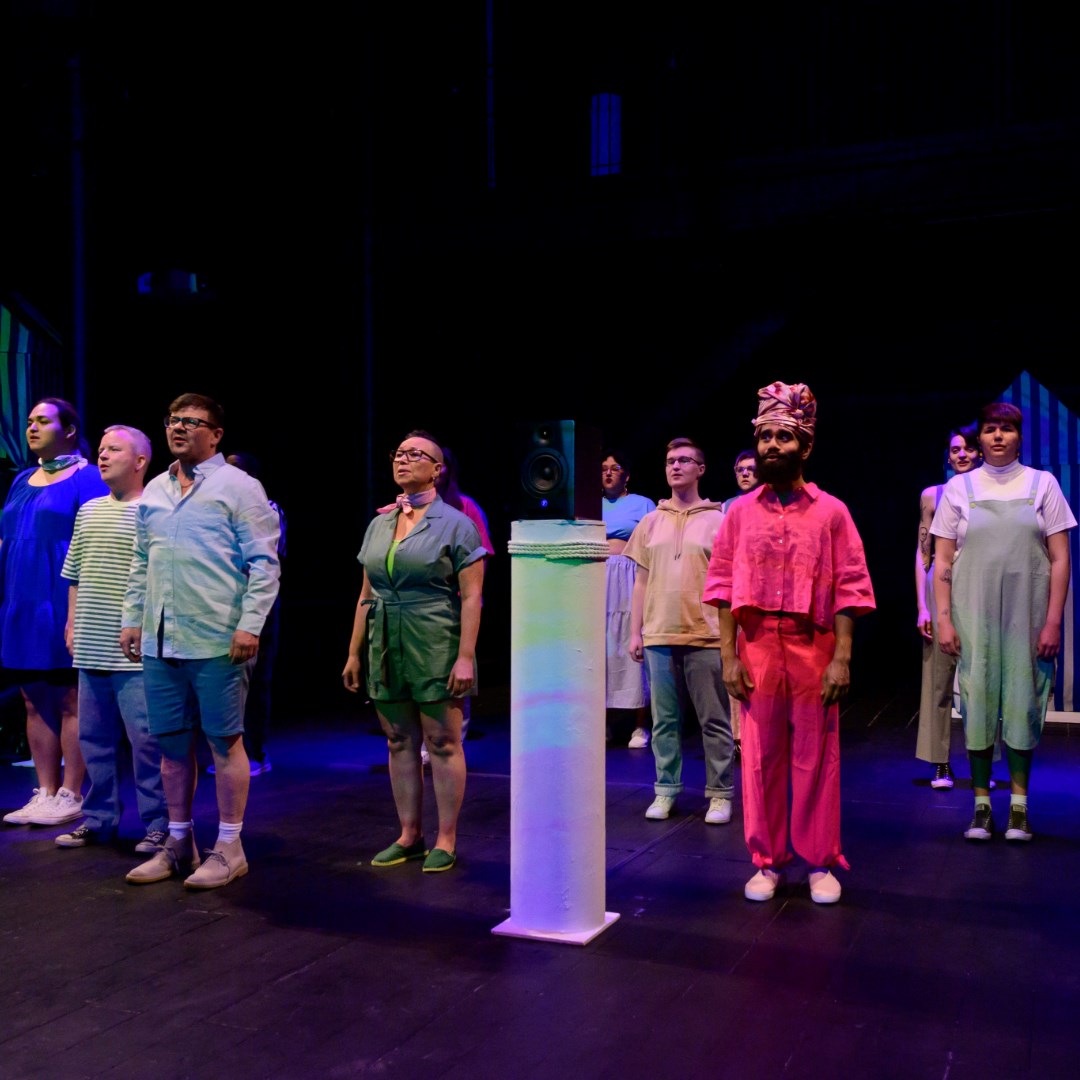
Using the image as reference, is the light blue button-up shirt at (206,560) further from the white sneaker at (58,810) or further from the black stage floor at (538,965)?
the white sneaker at (58,810)

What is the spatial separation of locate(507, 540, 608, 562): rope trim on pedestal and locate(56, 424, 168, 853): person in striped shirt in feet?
5.53

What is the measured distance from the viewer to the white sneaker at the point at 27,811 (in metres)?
4.55

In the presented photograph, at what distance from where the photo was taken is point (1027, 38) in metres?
8.88

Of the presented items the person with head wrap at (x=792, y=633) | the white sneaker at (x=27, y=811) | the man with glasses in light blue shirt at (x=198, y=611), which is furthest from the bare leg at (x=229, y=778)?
the person with head wrap at (x=792, y=633)

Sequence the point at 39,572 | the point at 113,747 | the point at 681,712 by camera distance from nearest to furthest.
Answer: the point at 113,747, the point at 39,572, the point at 681,712

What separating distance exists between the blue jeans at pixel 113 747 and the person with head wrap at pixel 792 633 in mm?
2068

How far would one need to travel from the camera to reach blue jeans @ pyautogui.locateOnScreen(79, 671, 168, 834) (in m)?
4.15

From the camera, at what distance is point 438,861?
12.7 ft

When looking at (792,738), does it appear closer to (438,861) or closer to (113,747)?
(438,861)

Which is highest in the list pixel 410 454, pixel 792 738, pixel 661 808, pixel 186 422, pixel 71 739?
pixel 186 422

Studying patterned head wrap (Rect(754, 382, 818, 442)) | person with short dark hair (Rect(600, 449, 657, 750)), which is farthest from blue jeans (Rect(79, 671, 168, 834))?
person with short dark hair (Rect(600, 449, 657, 750))

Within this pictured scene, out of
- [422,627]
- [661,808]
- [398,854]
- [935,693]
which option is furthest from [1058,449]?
[398,854]

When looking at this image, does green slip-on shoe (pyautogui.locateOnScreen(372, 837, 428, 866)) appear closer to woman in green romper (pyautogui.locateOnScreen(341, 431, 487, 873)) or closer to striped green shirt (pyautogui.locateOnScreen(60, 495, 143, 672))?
woman in green romper (pyautogui.locateOnScreen(341, 431, 487, 873))

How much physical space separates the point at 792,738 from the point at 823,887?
46 cm
